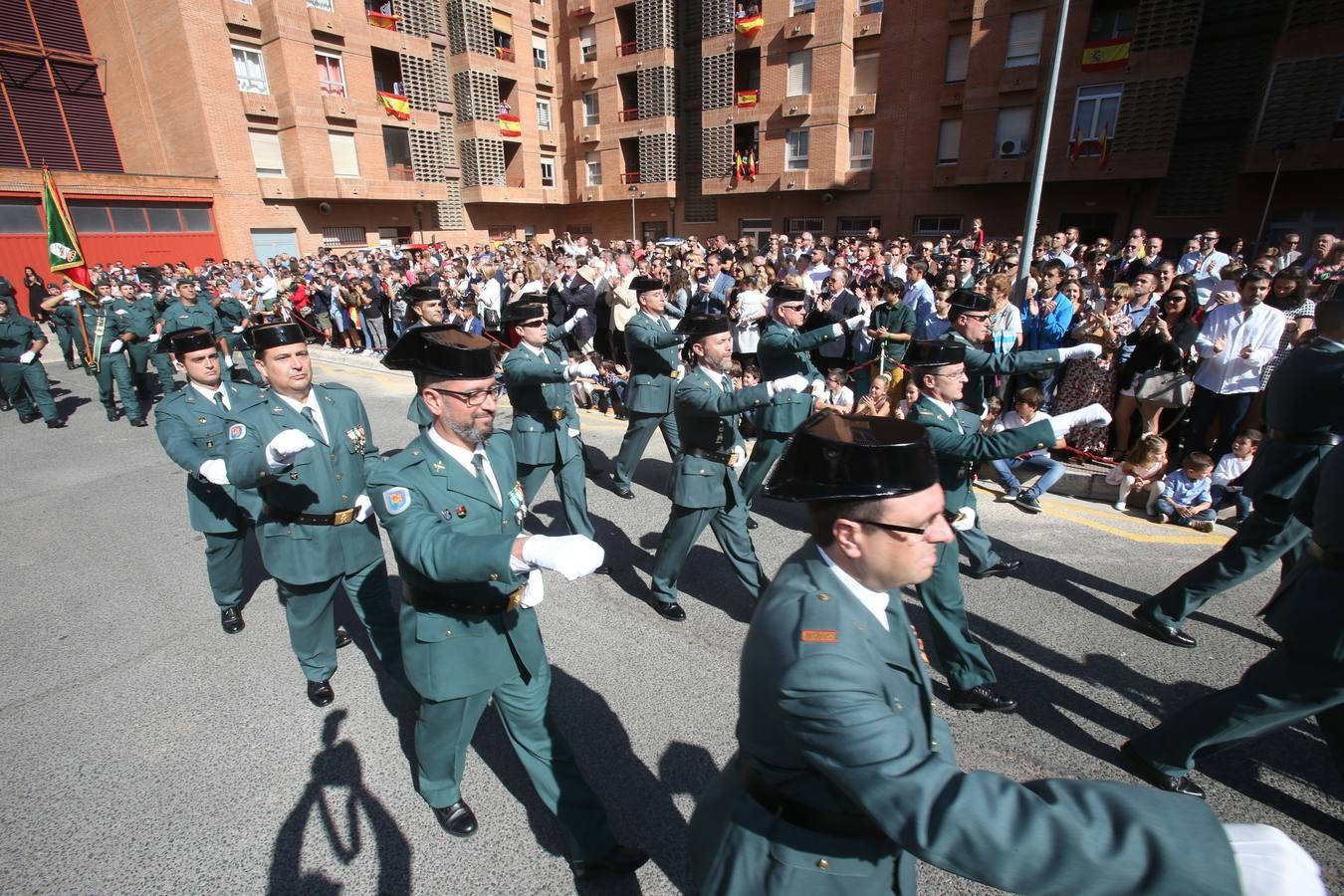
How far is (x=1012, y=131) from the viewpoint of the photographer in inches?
839

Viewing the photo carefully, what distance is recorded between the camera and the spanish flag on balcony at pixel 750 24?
2566 centimetres

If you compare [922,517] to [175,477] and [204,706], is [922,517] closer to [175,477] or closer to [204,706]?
[204,706]

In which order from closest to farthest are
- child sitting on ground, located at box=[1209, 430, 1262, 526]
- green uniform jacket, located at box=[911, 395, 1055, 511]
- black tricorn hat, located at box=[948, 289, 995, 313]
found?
green uniform jacket, located at box=[911, 395, 1055, 511] → black tricorn hat, located at box=[948, 289, 995, 313] → child sitting on ground, located at box=[1209, 430, 1262, 526]

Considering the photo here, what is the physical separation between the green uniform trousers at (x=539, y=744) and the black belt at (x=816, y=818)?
1.22 m

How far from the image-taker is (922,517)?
5.04 feet

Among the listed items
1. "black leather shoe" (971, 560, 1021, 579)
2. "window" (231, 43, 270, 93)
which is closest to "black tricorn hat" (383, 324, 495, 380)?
"black leather shoe" (971, 560, 1021, 579)

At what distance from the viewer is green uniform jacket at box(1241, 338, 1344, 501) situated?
11.2ft

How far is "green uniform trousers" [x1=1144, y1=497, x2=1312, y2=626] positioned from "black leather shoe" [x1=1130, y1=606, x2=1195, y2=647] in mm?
122

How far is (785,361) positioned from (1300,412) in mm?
3335

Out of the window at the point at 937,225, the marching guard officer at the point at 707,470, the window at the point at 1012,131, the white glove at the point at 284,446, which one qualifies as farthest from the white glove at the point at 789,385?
the window at the point at 937,225

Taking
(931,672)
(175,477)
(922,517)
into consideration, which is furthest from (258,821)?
(175,477)

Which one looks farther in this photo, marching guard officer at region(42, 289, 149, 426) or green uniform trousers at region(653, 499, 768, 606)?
marching guard officer at region(42, 289, 149, 426)

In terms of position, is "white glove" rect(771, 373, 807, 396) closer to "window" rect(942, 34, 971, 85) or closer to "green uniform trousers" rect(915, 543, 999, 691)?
"green uniform trousers" rect(915, 543, 999, 691)

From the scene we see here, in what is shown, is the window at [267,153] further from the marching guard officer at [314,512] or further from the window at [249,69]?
the marching guard officer at [314,512]
